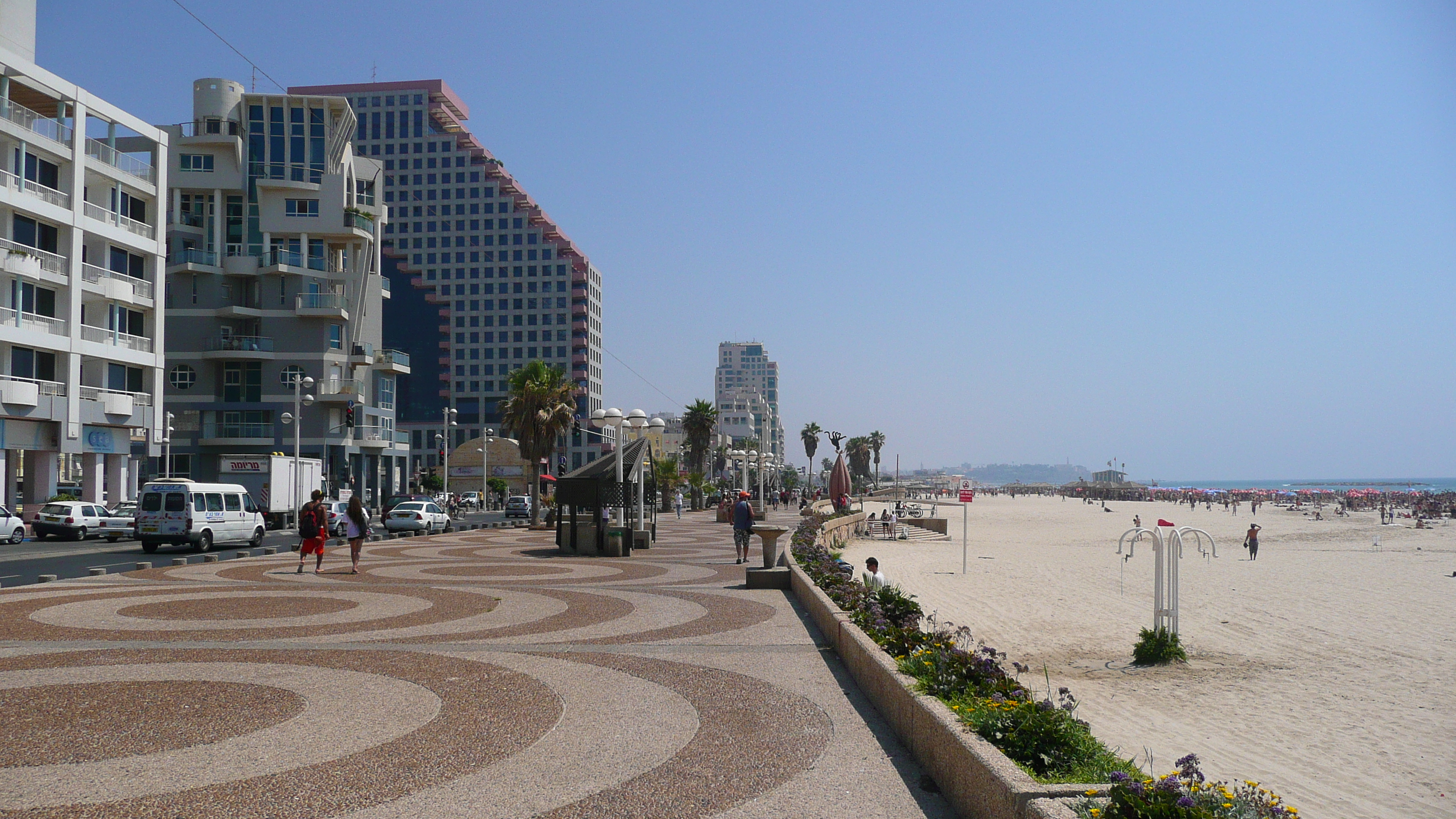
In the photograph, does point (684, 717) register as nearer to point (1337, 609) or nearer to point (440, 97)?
point (1337, 609)

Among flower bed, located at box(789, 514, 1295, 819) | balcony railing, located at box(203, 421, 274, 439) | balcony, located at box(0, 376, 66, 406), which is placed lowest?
flower bed, located at box(789, 514, 1295, 819)

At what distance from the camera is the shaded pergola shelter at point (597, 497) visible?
2480 centimetres

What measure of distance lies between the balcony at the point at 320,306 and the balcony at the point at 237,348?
2730 mm

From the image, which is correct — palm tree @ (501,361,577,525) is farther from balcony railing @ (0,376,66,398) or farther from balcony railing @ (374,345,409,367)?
balcony railing @ (374,345,409,367)

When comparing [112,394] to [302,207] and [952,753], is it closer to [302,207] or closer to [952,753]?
[302,207]

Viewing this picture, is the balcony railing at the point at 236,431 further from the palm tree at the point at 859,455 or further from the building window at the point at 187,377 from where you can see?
the palm tree at the point at 859,455

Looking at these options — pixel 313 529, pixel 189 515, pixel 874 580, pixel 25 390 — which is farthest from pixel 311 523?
pixel 25 390

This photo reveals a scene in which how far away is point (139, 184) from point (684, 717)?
151 ft

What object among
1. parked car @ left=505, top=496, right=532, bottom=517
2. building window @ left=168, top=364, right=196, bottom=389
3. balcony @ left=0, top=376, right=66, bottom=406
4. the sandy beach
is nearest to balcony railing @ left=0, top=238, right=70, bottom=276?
balcony @ left=0, top=376, right=66, bottom=406

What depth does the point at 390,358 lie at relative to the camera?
62.0 metres

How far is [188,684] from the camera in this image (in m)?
8.59

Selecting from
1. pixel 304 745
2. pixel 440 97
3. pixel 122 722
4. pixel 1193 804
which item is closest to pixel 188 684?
pixel 122 722

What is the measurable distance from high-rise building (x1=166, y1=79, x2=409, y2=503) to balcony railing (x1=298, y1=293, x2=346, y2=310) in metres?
0.06

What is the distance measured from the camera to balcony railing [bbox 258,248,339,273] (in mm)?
56469
